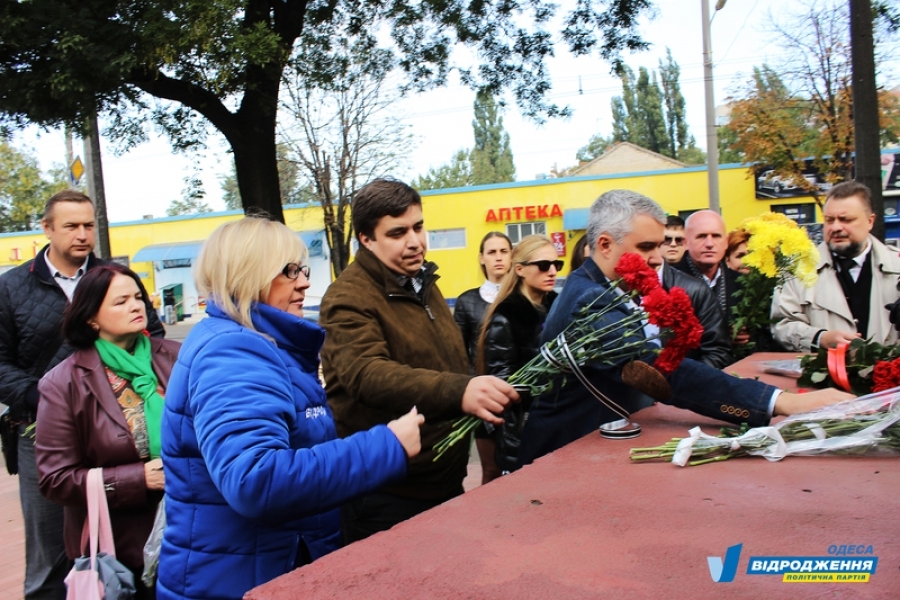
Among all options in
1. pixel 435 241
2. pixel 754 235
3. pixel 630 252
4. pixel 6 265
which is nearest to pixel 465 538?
pixel 630 252

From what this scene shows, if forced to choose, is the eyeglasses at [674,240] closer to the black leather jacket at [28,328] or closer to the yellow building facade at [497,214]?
the black leather jacket at [28,328]

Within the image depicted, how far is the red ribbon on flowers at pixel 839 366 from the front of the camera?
2.71 meters

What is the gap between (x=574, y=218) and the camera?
30.8 metres

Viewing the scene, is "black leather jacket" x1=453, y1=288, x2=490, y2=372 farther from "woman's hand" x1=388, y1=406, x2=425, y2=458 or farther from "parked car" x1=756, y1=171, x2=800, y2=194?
"parked car" x1=756, y1=171, x2=800, y2=194

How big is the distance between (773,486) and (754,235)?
247cm

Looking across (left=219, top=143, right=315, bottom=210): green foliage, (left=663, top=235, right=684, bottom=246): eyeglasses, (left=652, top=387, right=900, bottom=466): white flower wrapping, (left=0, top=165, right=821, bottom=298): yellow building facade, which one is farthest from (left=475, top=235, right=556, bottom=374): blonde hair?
(left=0, top=165, right=821, bottom=298): yellow building facade

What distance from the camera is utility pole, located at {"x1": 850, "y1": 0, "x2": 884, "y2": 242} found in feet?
20.1

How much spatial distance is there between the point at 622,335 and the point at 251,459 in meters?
1.24

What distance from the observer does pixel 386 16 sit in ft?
30.3

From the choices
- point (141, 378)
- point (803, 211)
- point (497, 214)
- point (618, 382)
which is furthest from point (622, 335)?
point (497, 214)

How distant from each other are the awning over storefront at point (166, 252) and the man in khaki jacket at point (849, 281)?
3289 cm

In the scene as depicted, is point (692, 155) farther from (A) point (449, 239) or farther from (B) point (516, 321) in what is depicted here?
(B) point (516, 321)

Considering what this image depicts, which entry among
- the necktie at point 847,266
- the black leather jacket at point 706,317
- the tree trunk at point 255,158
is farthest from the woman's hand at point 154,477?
the tree trunk at point 255,158

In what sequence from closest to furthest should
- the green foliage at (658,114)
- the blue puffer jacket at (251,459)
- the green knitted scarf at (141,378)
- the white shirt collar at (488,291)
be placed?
the blue puffer jacket at (251,459)
the green knitted scarf at (141,378)
the white shirt collar at (488,291)
the green foliage at (658,114)
